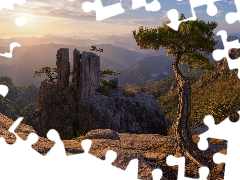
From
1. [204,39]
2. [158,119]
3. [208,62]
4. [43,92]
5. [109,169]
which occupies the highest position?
Result: [204,39]

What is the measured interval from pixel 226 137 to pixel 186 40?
3883 mm

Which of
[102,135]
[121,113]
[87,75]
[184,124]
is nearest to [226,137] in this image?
[184,124]

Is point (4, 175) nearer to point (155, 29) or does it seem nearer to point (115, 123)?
point (155, 29)

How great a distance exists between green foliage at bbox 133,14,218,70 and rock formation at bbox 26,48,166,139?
2145 centimetres

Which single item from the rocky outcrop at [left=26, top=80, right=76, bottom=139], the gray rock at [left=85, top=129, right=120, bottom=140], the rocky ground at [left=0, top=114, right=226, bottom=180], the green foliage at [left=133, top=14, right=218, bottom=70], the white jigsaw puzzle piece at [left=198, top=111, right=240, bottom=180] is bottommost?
the rocky outcrop at [left=26, top=80, right=76, bottom=139]

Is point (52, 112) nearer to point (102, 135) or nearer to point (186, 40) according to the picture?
point (102, 135)

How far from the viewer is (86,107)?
3228cm

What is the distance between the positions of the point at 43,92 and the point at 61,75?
10.3ft

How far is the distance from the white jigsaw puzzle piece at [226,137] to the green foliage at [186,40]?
3415 mm

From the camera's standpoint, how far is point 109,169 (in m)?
6.74

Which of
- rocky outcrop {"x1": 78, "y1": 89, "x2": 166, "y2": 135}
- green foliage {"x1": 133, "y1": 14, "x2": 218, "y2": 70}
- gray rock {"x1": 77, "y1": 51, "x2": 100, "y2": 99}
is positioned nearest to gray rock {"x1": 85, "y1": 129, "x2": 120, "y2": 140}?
green foliage {"x1": 133, "y1": 14, "x2": 218, "y2": 70}

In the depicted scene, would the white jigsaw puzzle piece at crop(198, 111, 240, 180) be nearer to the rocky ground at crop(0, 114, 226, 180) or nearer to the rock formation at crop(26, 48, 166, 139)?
the rocky ground at crop(0, 114, 226, 180)

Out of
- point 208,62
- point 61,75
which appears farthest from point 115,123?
point 208,62

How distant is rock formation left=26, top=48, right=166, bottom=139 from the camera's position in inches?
1233
